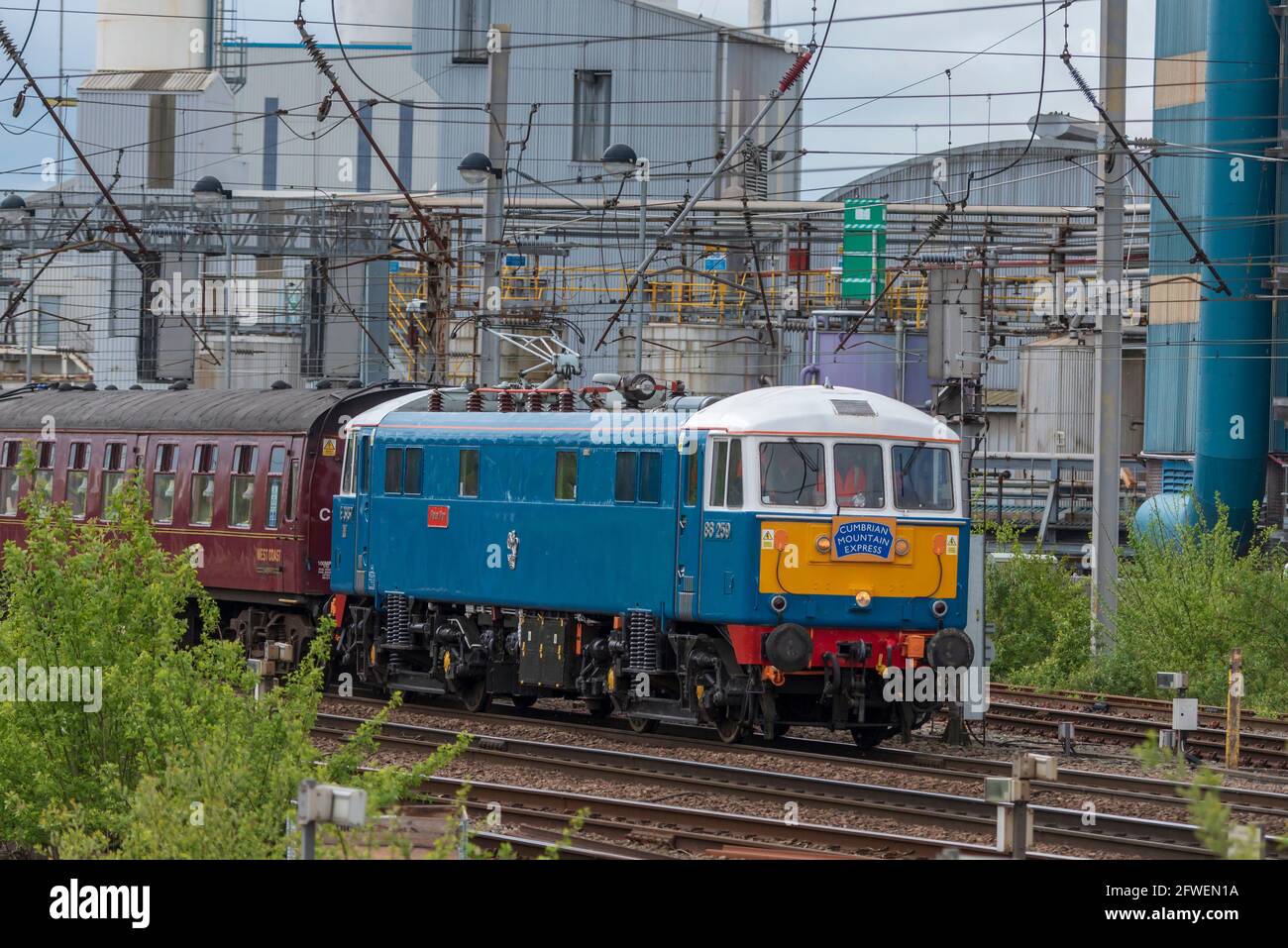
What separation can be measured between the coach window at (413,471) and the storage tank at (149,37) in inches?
1995

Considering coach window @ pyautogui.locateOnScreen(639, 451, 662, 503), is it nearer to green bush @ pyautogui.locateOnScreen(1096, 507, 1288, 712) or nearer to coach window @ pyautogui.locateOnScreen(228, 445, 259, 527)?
coach window @ pyautogui.locateOnScreen(228, 445, 259, 527)

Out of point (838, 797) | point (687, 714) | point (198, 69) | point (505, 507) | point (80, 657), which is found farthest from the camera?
point (198, 69)

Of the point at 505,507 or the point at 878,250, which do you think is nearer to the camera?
the point at 505,507

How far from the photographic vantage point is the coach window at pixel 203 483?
25.3 metres

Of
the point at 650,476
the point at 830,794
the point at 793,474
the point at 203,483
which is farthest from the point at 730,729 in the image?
the point at 203,483

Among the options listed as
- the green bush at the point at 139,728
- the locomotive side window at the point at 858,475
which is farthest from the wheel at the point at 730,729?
the green bush at the point at 139,728

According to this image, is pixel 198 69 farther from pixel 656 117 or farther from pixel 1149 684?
pixel 1149 684

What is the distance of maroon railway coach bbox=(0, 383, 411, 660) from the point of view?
951 inches

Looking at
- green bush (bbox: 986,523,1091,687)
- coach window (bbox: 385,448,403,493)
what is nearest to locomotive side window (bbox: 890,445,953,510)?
coach window (bbox: 385,448,403,493)

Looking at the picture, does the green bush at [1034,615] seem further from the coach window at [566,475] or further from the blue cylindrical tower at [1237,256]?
the blue cylindrical tower at [1237,256]

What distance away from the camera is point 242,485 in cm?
2497

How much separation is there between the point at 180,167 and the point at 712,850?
6141 centimetres
